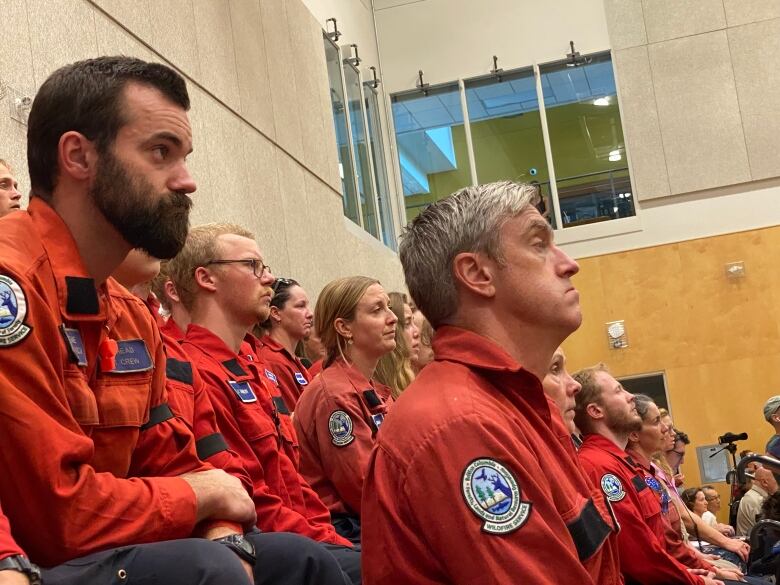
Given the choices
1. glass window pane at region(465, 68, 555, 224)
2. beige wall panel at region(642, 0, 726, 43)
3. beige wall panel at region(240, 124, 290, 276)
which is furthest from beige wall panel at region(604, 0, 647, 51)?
beige wall panel at region(240, 124, 290, 276)

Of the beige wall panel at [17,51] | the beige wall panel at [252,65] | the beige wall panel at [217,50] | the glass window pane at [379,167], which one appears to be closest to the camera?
the beige wall panel at [17,51]

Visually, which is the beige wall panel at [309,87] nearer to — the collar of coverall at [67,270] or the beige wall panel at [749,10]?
the beige wall panel at [749,10]

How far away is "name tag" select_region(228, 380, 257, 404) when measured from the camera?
300 cm

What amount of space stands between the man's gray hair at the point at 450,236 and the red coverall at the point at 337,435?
167cm

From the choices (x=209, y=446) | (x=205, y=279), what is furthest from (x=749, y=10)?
(x=209, y=446)

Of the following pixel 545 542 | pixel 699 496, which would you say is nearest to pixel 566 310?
pixel 545 542

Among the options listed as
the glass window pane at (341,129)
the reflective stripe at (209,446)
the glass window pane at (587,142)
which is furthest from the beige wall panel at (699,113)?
the reflective stripe at (209,446)

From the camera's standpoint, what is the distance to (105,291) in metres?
1.98

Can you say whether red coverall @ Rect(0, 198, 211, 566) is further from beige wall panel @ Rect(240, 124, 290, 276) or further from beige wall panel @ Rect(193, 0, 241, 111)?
beige wall panel @ Rect(240, 124, 290, 276)

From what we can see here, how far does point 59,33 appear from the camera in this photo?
536 centimetres

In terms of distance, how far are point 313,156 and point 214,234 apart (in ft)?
22.0

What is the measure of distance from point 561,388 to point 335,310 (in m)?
1.03

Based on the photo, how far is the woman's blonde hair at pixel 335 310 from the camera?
4.23 metres

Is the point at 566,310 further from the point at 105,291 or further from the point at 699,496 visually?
the point at 699,496
